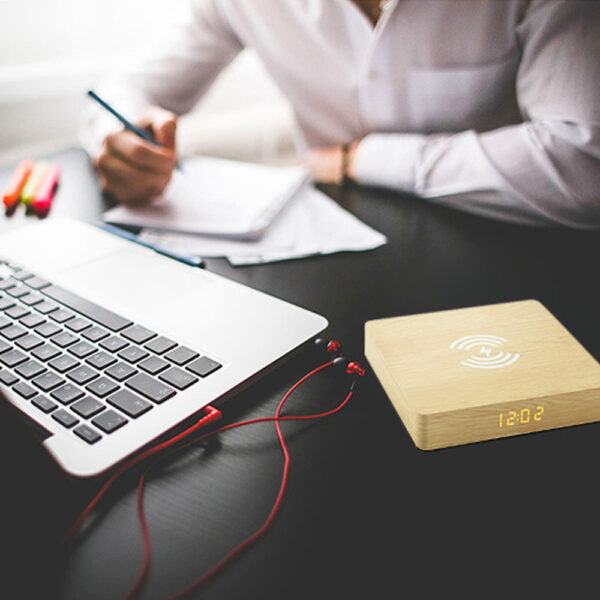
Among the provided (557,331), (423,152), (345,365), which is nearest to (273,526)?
(345,365)

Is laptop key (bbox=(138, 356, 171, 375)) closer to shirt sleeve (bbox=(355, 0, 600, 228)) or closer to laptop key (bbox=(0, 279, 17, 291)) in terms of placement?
laptop key (bbox=(0, 279, 17, 291))

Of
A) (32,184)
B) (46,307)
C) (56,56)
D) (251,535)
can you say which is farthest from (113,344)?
(56,56)

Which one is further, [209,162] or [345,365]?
[209,162]

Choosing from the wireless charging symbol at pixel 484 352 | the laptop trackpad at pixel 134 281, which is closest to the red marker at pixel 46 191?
the laptop trackpad at pixel 134 281

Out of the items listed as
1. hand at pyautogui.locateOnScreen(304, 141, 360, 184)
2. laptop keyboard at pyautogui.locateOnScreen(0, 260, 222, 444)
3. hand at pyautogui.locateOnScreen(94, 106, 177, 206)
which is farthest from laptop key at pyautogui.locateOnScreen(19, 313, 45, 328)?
hand at pyautogui.locateOnScreen(304, 141, 360, 184)

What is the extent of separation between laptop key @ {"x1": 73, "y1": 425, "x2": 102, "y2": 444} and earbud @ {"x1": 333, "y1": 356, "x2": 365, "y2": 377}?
195 millimetres

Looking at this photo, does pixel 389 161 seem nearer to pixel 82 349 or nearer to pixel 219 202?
pixel 219 202

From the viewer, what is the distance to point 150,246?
0.69 m

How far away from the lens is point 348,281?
637 millimetres

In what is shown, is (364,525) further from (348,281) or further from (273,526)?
(348,281)

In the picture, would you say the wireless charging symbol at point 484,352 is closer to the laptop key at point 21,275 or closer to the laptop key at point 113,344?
the laptop key at point 113,344

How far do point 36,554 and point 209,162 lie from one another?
797mm

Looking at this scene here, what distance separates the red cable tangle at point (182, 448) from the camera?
30 cm

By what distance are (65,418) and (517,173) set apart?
692 mm
